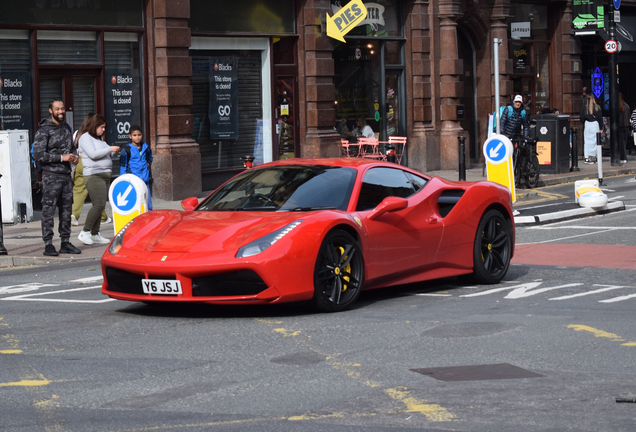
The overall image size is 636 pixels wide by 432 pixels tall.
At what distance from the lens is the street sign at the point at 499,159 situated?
1812 centimetres

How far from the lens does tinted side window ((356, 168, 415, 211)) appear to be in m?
8.58

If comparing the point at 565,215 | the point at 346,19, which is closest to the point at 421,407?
the point at 565,215

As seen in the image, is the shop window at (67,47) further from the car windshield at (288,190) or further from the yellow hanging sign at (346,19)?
the car windshield at (288,190)

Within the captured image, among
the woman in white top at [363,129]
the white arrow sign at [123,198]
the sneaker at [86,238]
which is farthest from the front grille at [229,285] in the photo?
the woman in white top at [363,129]

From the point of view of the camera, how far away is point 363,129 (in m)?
25.5

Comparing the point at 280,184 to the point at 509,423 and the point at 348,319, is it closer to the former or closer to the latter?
the point at 348,319

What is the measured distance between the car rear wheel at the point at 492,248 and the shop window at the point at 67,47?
11.3 m

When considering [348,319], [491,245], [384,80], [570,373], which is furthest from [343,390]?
[384,80]

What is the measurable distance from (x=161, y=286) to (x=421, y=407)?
298 cm

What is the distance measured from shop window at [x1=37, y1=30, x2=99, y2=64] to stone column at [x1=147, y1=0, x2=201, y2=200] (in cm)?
134

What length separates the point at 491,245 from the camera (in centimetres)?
962

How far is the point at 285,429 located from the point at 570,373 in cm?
194

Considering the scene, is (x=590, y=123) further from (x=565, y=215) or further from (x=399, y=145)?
(x=565, y=215)

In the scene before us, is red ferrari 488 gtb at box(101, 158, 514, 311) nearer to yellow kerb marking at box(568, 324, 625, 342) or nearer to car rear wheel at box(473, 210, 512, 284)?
car rear wheel at box(473, 210, 512, 284)
